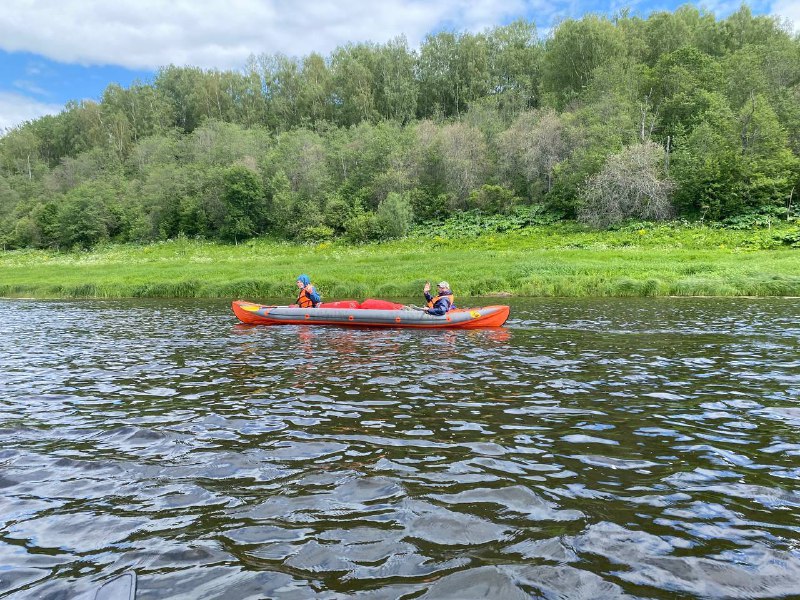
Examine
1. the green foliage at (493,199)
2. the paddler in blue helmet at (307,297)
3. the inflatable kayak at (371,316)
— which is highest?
the green foliage at (493,199)

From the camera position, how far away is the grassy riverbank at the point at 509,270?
26641 millimetres

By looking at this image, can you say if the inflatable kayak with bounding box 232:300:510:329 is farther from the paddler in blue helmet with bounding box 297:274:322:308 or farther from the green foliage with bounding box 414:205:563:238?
the green foliage with bounding box 414:205:563:238

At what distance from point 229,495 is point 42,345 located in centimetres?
1299

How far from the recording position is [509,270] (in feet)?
99.0

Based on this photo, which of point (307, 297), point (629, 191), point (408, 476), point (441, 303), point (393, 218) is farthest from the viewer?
point (393, 218)

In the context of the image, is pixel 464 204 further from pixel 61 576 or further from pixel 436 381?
A: pixel 61 576

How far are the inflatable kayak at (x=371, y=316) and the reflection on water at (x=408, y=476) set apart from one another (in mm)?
5300

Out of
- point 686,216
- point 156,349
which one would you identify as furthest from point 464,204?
point 156,349

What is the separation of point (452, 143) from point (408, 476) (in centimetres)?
5597

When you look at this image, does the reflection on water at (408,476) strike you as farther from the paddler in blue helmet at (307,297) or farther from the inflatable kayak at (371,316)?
the paddler in blue helmet at (307,297)

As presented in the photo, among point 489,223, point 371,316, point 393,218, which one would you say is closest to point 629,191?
point 489,223

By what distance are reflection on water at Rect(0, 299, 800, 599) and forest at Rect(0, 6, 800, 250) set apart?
37387 mm

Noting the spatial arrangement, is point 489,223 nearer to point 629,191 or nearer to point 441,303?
point 629,191

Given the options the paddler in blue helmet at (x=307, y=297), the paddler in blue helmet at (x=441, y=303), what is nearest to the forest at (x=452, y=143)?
the paddler in blue helmet at (x=441, y=303)
